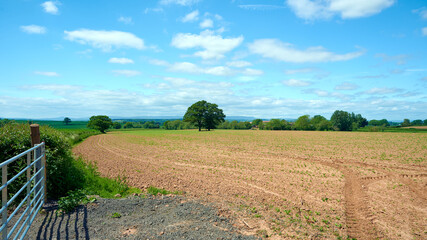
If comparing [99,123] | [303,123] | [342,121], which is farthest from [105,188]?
[342,121]

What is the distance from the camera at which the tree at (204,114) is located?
227 ft

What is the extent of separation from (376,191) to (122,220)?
418 inches

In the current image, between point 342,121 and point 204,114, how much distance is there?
225ft

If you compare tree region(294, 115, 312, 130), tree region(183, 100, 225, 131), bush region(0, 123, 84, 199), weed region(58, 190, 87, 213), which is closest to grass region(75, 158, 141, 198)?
bush region(0, 123, 84, 199)

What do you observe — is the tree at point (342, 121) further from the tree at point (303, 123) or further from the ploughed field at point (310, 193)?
the ploughed field at point (310, 193)

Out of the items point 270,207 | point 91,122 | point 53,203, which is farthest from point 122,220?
point 91,122

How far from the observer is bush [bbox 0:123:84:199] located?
714cm

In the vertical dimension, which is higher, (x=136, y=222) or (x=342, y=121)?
(x=342, y=121)

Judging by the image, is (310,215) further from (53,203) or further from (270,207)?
(53,203)

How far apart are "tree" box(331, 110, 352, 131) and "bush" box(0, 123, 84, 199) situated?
112m

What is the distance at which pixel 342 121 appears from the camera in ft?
336

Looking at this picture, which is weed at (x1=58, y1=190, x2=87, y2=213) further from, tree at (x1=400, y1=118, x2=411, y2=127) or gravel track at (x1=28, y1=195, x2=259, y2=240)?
tree at (x1=400, y1=118, x2=411, y2=127)

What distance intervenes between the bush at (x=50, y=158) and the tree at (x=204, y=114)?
196ft

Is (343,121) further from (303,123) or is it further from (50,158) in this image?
(50,158)
